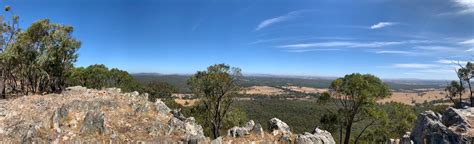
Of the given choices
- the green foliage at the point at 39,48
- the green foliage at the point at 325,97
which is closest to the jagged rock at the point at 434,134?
the green foliage at the point at 325,97

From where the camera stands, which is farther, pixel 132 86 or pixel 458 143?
pixel 132 86

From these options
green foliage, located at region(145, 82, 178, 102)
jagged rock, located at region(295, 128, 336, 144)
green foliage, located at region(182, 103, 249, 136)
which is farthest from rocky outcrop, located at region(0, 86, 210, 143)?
green foliage, located at region(145, 82, 178, 102)

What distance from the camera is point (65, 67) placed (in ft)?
144

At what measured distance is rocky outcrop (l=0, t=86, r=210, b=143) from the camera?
17.4m

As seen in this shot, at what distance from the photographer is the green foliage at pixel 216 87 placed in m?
34.3

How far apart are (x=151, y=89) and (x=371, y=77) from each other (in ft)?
160

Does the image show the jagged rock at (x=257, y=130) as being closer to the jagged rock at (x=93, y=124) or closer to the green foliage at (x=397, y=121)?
the jagged rock at (x=93, y=124)

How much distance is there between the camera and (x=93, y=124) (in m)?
18.3

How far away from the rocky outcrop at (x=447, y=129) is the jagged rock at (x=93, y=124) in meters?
24.0

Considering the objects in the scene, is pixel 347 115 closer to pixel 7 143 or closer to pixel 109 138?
pixel 109 138

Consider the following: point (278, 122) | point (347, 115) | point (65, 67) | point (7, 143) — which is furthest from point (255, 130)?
point (65, 67)

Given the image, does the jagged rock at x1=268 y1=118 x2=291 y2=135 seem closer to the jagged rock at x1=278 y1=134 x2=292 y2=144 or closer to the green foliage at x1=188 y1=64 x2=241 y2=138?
the jagged rock at x1=278 y1=134 x2=292 y2=144

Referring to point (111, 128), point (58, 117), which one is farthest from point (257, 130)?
point (58, 117)

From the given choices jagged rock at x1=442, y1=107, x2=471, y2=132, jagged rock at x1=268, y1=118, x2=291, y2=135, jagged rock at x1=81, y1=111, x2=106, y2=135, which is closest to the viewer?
jagged rock at x1=81, y1=111, x2=106, y2=135
